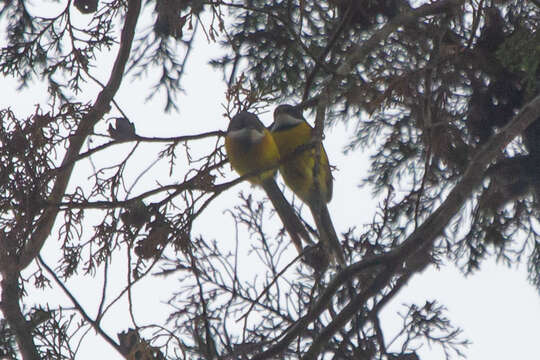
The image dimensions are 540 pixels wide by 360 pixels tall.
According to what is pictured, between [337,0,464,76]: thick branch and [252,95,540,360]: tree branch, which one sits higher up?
[337,0,464,76]: thick branch

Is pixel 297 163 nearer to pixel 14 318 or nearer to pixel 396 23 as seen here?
pixel 396 23

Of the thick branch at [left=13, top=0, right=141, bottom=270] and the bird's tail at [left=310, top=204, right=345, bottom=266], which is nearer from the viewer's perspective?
the thick branch at [left=13, top=0, right=141, bottom=270]

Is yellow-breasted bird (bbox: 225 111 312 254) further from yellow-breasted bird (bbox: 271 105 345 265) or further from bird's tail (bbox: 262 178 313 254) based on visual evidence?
yellow-breasted bird (bbox: 271 105 345 265)

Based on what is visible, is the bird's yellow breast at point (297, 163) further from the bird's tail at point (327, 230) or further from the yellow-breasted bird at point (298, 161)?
the bird's tail at point (327, 230)

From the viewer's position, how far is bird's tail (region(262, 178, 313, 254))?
429cm

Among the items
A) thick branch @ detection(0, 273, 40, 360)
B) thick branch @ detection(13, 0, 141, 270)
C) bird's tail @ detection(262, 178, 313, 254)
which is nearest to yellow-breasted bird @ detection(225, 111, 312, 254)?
bird's tail @ detection(262, 178, 313, 254)

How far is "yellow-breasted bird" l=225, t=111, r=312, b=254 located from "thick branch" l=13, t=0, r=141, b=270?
746 mm

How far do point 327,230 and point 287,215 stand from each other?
0.54 metres

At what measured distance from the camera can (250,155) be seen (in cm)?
454

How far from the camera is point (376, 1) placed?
486 centimetres

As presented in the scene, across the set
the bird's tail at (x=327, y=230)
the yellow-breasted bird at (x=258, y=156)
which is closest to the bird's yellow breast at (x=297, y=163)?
the bird's tail at (x=327, y=230)

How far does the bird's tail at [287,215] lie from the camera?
4293mm

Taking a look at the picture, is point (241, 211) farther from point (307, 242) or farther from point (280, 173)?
point (280, 173)

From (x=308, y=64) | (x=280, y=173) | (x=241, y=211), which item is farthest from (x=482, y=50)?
(x=241, y=211)
